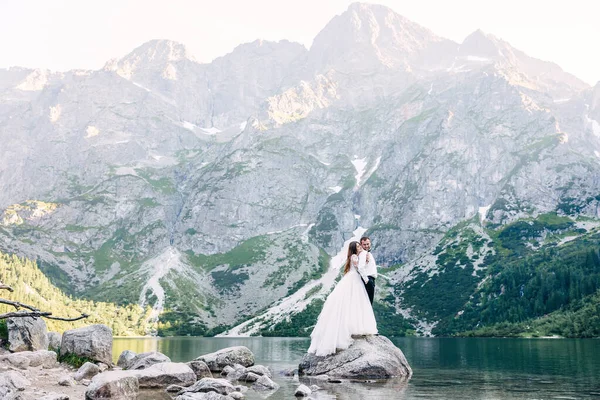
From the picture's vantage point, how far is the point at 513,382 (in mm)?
34281

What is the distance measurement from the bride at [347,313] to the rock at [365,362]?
2.15ft

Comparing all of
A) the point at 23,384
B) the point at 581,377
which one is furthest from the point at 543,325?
the point at 23,384

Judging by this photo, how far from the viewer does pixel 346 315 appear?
114ft

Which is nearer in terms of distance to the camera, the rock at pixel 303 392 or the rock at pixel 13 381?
the rock at pixel 13 381

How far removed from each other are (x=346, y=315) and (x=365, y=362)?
11.6 feet

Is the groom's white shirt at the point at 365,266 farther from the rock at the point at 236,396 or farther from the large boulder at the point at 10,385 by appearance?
the large boulder at the point at 10,385

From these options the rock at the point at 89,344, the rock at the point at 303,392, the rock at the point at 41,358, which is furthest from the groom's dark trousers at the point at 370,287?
the rock at the point at 41,358

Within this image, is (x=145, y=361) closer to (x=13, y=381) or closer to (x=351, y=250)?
(x=13, y=381)

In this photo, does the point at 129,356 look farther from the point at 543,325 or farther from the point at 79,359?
the point at 543,325

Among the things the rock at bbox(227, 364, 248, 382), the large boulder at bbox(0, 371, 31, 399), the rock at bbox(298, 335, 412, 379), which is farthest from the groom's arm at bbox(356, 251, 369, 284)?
the large boulder at bbox(0, 371, 31, 399)

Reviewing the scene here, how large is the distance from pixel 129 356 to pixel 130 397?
2281cm

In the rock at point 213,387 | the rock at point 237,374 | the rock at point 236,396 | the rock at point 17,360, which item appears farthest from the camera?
the rock at point 237,374

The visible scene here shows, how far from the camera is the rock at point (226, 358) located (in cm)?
4756

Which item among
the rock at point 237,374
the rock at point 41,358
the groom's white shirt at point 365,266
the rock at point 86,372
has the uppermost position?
the groom's white shirt at point 365,266
